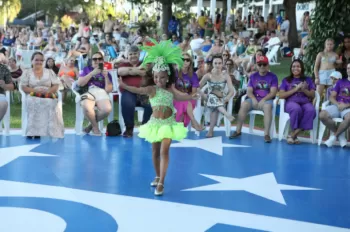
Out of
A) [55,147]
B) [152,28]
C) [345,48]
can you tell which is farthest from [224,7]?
[55,147]

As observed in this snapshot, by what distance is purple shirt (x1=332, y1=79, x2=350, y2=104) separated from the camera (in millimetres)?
8719

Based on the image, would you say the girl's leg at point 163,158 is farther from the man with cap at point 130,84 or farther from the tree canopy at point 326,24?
the tree canopy at point 326,24

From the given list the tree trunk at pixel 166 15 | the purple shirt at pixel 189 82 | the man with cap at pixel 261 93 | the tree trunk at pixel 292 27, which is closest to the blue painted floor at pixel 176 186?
the man with cap at pixel 261 93

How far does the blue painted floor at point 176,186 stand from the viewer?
5113 millimetres

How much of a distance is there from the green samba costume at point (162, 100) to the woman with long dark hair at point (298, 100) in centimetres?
330

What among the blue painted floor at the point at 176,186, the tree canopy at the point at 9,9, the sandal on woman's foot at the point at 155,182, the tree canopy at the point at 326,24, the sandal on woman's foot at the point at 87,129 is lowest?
the blue painted floor at the point at 176,186

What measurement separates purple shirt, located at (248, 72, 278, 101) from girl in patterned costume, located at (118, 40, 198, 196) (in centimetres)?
337

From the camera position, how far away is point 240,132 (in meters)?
9.45

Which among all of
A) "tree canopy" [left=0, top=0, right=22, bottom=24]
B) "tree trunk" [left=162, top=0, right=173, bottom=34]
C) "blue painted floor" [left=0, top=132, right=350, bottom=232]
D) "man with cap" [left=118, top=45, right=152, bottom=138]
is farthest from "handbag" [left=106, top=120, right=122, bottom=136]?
"tree canopy" [left=0, top=0, right=22, bottom=24]

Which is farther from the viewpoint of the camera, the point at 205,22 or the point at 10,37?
the point at 205,22

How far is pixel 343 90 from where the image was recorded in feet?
28.7

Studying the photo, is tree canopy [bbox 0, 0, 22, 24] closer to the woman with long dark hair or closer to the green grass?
the green grass

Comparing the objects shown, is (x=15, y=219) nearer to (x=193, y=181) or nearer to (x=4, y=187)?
(x=4, y=187)

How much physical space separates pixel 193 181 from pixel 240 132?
3.05m
